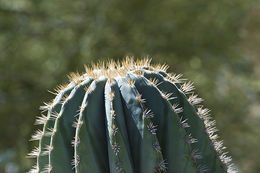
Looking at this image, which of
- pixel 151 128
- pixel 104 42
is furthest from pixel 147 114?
pixel 104 42

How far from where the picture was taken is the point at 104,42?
32.0 feet

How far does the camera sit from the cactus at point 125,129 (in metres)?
2.41

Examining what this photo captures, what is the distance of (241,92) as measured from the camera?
460 inches

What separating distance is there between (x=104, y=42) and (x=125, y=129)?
7344 millimetres

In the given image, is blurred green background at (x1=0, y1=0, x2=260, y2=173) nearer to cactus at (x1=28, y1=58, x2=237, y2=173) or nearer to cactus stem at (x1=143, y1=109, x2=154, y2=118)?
cactus at (x1=28, y1=58, x2=237, y2=173)

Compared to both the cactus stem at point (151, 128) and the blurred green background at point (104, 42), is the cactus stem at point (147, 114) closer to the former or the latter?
the cactus stem at point (151, 128)

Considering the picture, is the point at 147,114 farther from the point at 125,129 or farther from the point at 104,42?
the point at 104,42

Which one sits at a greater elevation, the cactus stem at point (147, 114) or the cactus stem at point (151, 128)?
the cactus stem at point (147, 114)

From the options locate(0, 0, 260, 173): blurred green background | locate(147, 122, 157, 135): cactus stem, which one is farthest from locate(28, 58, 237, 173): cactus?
locate(0, 0, 260, 173): blurred green background

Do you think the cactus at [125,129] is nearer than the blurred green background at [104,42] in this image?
Yes

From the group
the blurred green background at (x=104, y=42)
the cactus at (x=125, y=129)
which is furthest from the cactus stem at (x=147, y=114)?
the blurred green background at (x=104, y=42)

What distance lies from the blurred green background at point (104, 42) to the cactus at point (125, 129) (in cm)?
665

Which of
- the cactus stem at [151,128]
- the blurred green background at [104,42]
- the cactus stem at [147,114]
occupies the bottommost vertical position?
the cactus stem at [151,128]

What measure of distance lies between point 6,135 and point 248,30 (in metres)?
6.26
